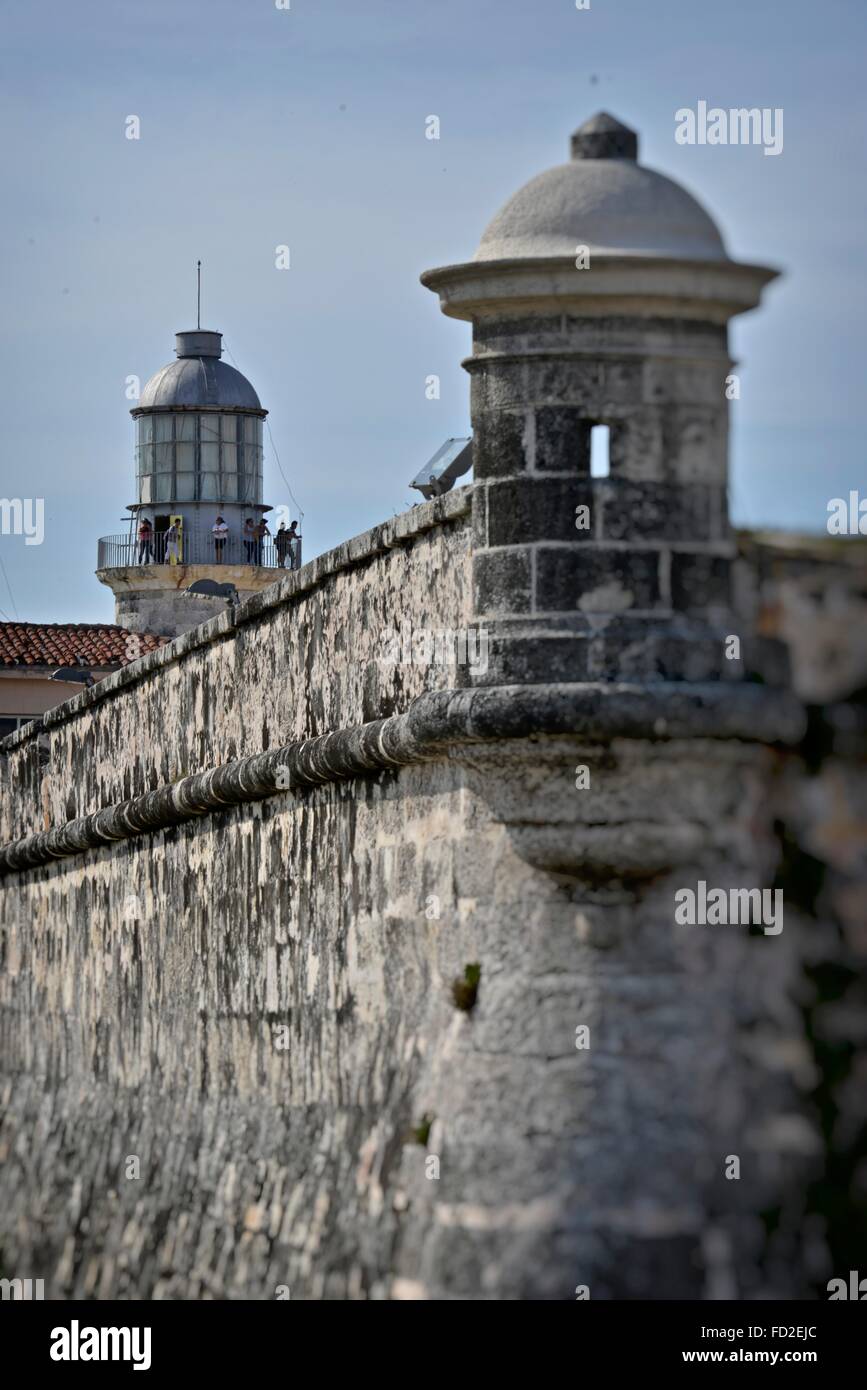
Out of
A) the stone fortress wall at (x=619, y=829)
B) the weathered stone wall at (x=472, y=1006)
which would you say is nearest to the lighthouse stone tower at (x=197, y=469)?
the weathered stone wall at (x=472, y=1006)

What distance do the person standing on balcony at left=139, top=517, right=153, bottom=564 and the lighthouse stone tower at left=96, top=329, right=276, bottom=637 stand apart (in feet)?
0.13

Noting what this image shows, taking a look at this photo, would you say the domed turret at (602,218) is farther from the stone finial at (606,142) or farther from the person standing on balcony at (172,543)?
the person standing on balcony at (172,543)

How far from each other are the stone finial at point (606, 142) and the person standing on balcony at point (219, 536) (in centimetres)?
3393

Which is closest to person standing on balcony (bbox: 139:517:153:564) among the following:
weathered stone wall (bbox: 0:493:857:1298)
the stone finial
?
weathered stone wall (bbox: 0:493:857:1298)

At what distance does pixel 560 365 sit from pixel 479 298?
0.98ft

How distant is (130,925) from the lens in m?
13.1

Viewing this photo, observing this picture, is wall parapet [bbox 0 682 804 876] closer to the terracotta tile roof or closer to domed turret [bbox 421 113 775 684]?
domed turret [bbox 421 113 775 684]

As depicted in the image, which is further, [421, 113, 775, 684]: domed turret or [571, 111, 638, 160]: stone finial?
[571, 111, 638, 160]: stone finial

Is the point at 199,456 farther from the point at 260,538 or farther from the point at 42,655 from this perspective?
the point at 42,655

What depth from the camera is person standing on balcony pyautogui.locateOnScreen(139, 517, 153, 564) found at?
1638 inches

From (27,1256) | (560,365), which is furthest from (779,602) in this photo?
(27,1256)

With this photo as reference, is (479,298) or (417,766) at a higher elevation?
(479,298)
